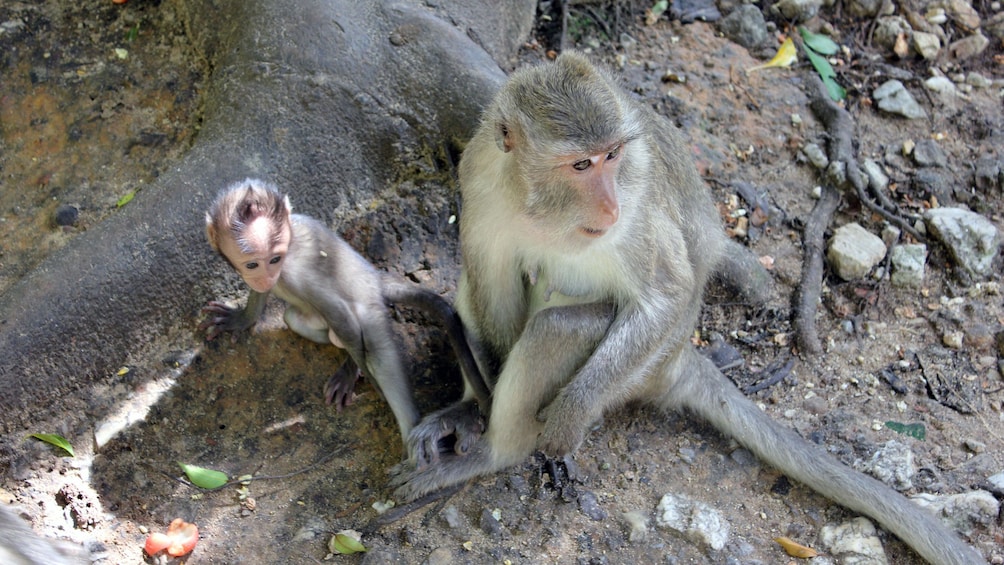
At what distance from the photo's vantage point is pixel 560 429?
3.87 meters

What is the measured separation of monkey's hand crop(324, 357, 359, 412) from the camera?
4383 mm

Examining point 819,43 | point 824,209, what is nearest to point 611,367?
point 824,209

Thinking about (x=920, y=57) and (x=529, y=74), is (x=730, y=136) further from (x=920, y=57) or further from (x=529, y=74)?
(x=529, y=74)

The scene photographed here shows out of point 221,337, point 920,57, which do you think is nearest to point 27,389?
point 221,337

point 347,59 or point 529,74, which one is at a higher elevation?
point 529,74

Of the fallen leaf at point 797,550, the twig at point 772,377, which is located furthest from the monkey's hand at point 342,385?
the fallen leaf at point 797,550

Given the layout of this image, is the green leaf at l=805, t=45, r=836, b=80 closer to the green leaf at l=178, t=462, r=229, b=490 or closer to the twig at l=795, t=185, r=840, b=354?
the twig at l=795, t=185, r=840, b=354

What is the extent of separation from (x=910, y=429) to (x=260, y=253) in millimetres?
3155

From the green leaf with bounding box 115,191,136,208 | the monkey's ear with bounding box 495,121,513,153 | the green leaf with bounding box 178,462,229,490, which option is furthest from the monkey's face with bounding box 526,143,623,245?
the green leaf with bounding box 115,191,136,208

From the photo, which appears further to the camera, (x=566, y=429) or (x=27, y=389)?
(x=27, y=389)

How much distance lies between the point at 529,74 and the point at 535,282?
1040 millimetres

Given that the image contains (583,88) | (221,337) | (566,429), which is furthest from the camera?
(221,337)

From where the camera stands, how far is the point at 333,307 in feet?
13.7

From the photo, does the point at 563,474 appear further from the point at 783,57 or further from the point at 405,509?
the point at 783,57
